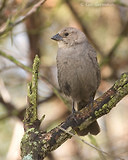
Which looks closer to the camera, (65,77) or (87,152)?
(65,77)

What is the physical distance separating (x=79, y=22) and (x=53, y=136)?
128 inches

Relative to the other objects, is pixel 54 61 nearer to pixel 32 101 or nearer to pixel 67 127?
pixel 67 127

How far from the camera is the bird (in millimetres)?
4297

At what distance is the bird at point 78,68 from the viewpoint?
169 inches

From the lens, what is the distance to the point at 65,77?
443 centimetres

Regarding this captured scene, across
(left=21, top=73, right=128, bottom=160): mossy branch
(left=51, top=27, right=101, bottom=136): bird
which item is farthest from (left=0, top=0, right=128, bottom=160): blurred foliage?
(left=21, top=73, right=128, bottom=160): mossy branch

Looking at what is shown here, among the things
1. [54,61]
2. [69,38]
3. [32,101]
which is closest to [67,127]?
[32,101]

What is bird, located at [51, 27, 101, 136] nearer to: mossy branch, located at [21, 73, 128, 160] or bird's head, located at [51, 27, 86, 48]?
bird's head, located at [51, 27, 86, 48]

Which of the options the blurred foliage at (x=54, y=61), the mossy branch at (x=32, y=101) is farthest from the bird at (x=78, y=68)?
the mossy branch at (x=32, y=101)

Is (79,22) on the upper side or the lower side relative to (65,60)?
upper

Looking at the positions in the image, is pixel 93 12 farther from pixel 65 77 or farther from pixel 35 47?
pixel 65 77

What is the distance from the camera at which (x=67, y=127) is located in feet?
10.6

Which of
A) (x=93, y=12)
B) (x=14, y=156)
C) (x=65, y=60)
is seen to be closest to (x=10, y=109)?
(x=14, y=156)

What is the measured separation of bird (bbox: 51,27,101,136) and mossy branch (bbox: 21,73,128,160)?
34.0 inches
